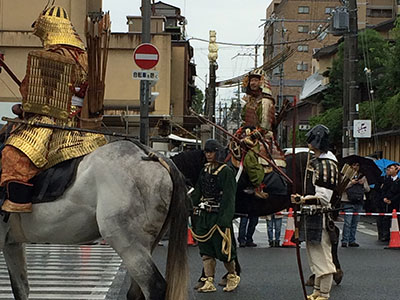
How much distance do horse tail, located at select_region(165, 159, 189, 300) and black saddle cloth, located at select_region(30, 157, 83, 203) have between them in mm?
895

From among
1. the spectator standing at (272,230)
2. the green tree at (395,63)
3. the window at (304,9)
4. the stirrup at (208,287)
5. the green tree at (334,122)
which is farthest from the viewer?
the window at (304,9)

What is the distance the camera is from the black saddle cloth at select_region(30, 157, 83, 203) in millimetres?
6652

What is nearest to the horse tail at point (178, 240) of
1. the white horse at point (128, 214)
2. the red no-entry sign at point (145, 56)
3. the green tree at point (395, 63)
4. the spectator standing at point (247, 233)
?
the white horse at point (128, 214)

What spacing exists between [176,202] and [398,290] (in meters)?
5.31

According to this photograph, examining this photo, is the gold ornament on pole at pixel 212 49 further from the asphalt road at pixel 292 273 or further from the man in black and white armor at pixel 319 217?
the man in black and white armor at pixel 319 217

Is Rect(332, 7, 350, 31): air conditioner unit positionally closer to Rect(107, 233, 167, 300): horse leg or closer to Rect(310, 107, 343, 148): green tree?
Rect(107, 233, 167, 300): horse leg

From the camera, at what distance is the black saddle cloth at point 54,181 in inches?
262

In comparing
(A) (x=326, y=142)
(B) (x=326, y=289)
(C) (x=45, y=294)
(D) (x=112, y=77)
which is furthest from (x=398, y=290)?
(D) (x=112, y=77)

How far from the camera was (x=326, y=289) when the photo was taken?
9.30 meters

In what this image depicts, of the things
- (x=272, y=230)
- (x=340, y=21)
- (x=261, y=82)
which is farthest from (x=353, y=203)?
(x=340, y=21)

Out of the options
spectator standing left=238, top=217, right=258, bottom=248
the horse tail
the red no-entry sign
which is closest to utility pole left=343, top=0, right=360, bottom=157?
spectator standing left=238, top=217, right=258, bottom=248

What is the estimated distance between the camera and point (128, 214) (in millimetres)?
6422

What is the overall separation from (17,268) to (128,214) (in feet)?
5.82

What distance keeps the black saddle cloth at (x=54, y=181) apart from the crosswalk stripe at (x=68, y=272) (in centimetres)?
304
